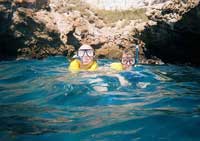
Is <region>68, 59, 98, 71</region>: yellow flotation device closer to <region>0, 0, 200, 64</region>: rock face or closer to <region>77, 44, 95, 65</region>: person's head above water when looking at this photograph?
<region>77, 44, 95, 65</region>: person's head above water

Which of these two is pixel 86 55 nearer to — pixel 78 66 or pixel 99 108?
pixel 78 66

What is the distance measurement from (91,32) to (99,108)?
1407 cm

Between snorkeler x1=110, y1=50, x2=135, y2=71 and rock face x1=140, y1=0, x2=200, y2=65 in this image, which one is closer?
snorkeler x1=110, y1=50, x2=135, y2=71

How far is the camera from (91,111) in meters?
6.45

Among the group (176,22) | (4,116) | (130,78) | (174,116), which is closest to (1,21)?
(176,22)

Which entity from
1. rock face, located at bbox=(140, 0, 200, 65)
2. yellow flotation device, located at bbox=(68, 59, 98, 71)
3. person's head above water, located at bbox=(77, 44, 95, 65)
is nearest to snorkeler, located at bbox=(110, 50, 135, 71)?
yellow flotation device, located at bbox=(68, 59, 98, 71)

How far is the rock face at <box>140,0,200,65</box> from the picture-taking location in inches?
563

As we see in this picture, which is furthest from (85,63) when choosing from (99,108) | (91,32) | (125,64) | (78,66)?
(91,32)

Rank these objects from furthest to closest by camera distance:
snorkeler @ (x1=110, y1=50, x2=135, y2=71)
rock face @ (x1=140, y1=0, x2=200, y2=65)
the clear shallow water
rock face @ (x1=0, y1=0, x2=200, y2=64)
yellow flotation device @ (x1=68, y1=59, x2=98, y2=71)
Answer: rock face @ (x1=0, y1=0, x2=200, y2=64) → rock face @ (x1=140, y1=0, x2=200, y2=65) → yellow flotation device @ (x1=68, y1=59, x2=98, y2=71) → snorkeler @ (x1=110, y1=50, x2=135, y2=71) → the clear shallow water

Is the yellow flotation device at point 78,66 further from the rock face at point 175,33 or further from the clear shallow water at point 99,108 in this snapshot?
the rock face at point 175,33

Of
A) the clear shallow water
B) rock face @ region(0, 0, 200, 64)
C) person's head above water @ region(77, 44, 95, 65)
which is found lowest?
the clear shallow water

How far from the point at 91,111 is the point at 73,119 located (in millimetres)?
672

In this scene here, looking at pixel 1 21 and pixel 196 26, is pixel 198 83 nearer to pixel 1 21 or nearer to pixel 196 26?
pixel 196 26

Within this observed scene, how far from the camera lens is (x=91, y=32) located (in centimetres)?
2047
